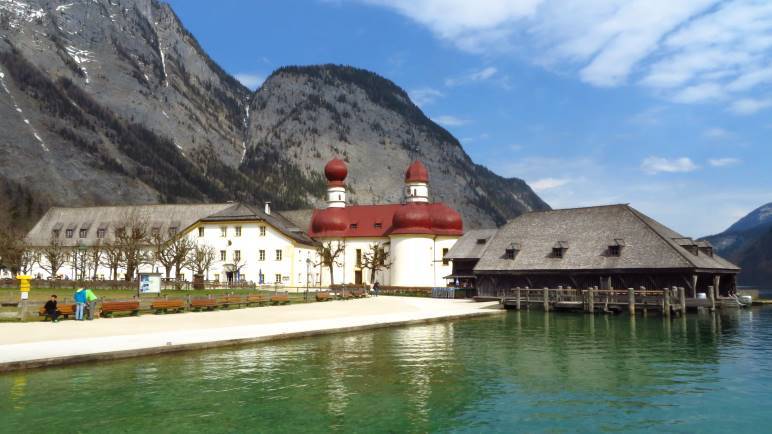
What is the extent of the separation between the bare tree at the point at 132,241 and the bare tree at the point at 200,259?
212 inches

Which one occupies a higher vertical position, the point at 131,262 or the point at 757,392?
the point at 131,262

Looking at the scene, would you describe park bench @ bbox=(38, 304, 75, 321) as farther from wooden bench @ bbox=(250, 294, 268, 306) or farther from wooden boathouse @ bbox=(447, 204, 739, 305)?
wooden boathouse @ bbox=(447, 204, 739, 305)

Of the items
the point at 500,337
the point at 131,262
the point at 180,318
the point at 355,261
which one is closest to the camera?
the point at 500,337

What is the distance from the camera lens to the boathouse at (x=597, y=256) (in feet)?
166

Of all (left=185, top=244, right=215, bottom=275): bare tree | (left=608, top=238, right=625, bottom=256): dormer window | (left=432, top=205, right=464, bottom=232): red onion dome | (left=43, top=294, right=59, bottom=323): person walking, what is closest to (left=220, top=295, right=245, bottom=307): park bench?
(left=43, top=294, right=59, bottom=323): person walking

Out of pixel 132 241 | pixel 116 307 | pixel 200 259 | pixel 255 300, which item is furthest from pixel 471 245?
pixel 116 307

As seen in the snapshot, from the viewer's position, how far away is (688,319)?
1745 inches

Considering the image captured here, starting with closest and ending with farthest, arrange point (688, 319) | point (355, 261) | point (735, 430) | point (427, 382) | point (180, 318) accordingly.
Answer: point (735, 430)
point (427, 382)
point (180, 318)
point (688, 319)
point (355, 261)

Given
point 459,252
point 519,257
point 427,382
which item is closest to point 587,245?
point 519,257

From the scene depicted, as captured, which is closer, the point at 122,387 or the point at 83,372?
the point at 122,387

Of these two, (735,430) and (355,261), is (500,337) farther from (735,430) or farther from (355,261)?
(355,261)

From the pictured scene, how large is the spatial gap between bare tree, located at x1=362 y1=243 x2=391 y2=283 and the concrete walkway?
127 feet

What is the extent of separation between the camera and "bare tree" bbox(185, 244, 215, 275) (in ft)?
252

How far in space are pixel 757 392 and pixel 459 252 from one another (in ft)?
179
